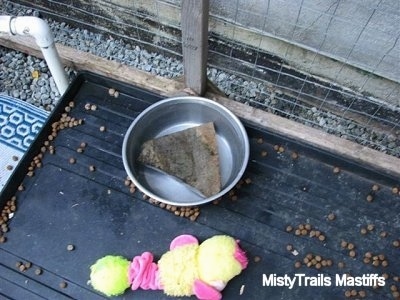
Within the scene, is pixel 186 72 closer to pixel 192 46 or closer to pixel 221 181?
pixel 192 46

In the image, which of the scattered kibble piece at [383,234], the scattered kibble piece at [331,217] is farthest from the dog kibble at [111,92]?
Answer: the scattered kibble piece at [383,234]

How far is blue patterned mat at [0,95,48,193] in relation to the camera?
2029mm

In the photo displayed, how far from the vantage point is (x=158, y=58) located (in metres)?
2.32

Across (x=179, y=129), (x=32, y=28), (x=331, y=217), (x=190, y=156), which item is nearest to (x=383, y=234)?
(x=331, y=217)

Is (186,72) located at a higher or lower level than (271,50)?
lower

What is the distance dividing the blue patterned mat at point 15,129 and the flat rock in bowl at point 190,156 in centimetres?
55

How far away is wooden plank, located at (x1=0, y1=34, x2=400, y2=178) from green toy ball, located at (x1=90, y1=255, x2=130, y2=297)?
0.71 meters

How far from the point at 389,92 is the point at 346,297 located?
873 mm

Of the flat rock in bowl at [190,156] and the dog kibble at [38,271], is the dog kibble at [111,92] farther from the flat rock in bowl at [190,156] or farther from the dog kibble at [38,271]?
the dog kibble at [38,271]

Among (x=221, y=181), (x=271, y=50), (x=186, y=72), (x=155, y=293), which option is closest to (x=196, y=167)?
(x=221, y=181)

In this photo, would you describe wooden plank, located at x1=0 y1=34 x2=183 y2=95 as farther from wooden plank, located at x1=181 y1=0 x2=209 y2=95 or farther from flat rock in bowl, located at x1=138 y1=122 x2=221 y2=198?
flat rock in bowl, located at x1=138 y1=122 x2=221 y2=198

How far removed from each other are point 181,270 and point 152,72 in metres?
1.01

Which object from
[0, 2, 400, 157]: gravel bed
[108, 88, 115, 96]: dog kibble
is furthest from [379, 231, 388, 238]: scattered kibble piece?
[108, 88, 115, 96]: dog kibble

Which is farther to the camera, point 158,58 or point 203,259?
point 158,58
